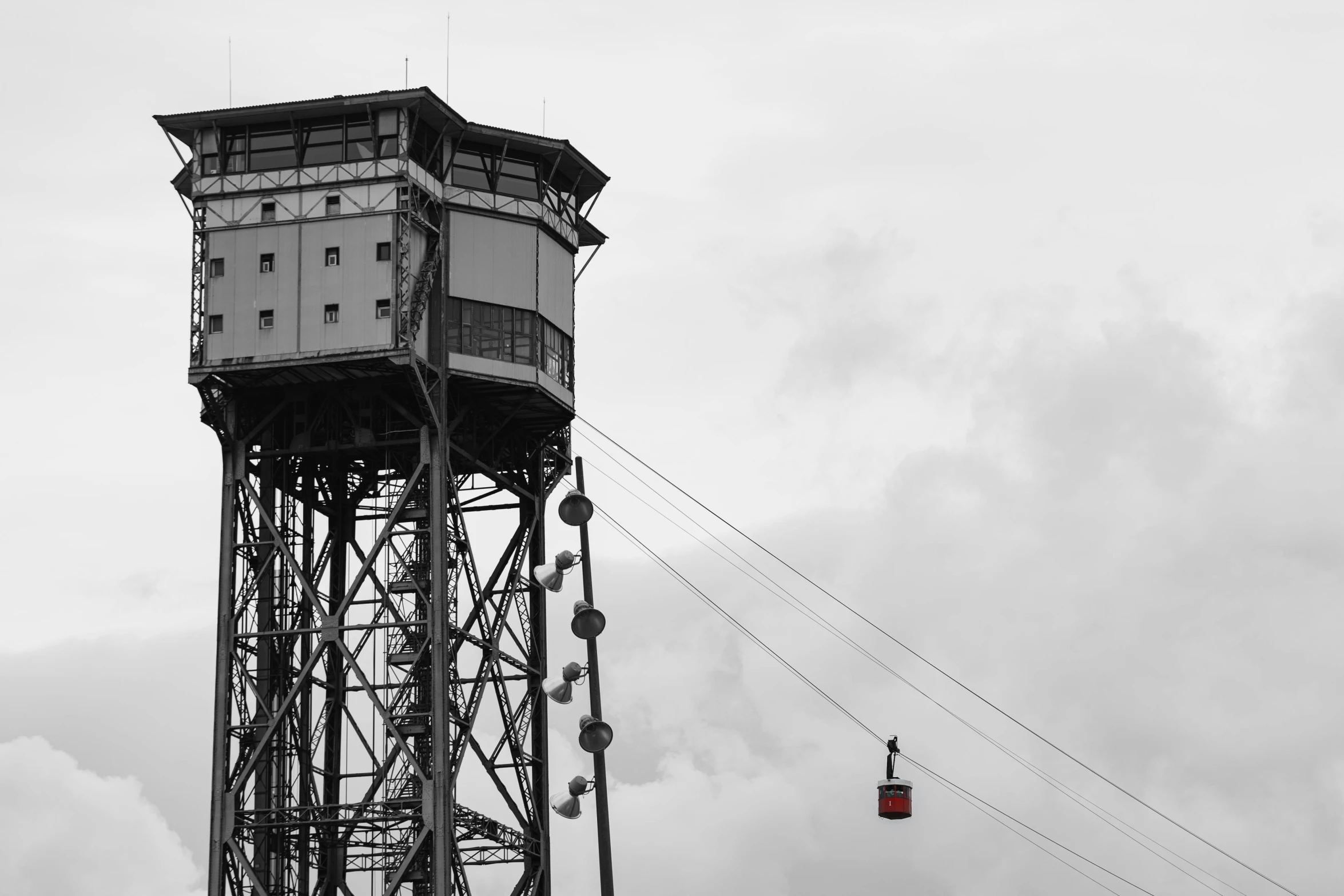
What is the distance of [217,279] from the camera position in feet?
243

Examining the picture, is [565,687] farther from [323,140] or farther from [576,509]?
[323,140]

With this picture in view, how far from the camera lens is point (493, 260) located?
76312 mm

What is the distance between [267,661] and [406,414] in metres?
8.98

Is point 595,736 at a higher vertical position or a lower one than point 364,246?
lower

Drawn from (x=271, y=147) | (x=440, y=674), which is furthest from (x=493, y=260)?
(x=440, y=674)

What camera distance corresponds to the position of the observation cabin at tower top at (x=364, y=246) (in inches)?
2857

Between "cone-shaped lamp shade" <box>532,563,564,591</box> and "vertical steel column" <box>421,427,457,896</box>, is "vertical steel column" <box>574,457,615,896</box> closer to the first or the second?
"cone-shaped lamp shade" <box>532,563,564,591</box>

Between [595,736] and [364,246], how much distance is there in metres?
31.2

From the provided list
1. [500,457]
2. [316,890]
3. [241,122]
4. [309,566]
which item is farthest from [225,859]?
[241,122]

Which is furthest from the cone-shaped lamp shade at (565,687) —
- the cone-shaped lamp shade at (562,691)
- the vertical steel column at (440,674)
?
the vertical steel column at (440,674)

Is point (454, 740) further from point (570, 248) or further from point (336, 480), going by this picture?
point (570, 248)

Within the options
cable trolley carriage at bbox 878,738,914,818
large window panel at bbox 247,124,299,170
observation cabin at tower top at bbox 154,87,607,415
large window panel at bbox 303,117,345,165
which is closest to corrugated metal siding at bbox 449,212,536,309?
observation cabin at tower top at bbox 154,87,607,415

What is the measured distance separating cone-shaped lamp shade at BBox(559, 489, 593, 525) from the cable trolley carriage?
18.7 m

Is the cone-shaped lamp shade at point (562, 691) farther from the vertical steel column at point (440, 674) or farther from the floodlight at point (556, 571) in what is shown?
the vertical steel column at point (440, 674)
